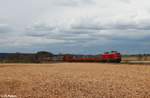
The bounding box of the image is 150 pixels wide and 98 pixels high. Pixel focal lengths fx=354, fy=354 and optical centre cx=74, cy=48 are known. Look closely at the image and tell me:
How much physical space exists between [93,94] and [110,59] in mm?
41574

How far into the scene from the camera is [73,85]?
21.8 m

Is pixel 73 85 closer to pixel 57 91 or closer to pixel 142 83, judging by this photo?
pixel 57 91

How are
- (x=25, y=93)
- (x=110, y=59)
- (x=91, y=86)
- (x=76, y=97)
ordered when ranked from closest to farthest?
(x=76, y=97) → (x=25, y=93) → (x=91, y=86) → (x=110, y=59)

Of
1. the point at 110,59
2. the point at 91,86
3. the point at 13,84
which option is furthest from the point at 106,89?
the point at 110,59

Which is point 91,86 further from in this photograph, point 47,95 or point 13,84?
point 13,84

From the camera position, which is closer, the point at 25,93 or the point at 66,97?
the point at 66,97

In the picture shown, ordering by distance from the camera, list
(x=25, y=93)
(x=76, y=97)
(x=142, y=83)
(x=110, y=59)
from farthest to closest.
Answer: (x=110, y=59) < (x=142, y=83) < (x=25, y=93) < (x=76, y=97)

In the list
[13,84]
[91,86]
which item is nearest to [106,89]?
[91,86]

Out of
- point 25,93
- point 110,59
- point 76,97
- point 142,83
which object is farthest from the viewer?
point 110,59

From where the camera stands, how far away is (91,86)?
21250 mm

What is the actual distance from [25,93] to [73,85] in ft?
11.5

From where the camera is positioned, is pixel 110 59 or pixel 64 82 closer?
pixel 64 82

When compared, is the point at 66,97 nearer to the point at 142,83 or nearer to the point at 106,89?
the point at 106,89

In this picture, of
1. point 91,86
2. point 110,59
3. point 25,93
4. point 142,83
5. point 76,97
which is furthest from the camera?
point 110,59
